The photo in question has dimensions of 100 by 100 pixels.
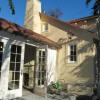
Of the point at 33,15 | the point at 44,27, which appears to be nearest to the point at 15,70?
the point at 44,27

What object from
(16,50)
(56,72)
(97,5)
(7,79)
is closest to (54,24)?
(56,72)

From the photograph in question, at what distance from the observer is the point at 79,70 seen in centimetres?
1573

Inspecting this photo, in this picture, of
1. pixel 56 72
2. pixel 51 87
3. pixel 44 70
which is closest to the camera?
pixel 44 70

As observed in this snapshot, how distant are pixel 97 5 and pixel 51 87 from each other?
5.72 meters

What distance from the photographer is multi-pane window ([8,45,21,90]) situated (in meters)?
11.3

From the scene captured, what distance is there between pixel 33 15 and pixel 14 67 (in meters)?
8.32

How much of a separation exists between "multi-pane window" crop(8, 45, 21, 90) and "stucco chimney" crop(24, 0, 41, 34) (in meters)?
6.87

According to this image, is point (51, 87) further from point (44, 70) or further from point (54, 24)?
point (54, 24)

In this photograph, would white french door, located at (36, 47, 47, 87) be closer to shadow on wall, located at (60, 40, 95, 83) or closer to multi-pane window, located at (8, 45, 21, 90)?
multi-pane window, located at (8, 45, 21, 90)

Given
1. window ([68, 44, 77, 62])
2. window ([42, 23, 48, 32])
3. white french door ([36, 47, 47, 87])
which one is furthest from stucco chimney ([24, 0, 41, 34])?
white french door ([36, 47, 47, 87])

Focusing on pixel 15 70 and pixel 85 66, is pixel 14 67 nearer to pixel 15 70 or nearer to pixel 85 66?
pixel 15 70

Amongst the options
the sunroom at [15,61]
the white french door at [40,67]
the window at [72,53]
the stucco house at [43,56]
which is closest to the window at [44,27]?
the stucco house at [43,56]

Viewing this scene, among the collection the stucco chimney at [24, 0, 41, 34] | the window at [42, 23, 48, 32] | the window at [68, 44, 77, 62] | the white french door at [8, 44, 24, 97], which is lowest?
Result: the white french door at [8, 44, 24, 97]

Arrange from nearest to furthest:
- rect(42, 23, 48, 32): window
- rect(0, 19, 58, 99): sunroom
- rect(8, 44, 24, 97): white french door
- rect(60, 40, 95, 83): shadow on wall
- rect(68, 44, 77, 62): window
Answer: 1. rect(0, 19, 58, 99): sunroom
2. rect(8, 44, 24, 97): white french door
3. rect(60, 40, 95, 83): shadow on wall
4. rect(68, 44, 77, 62): window
5. rect(42, 23, 48, 32): window
